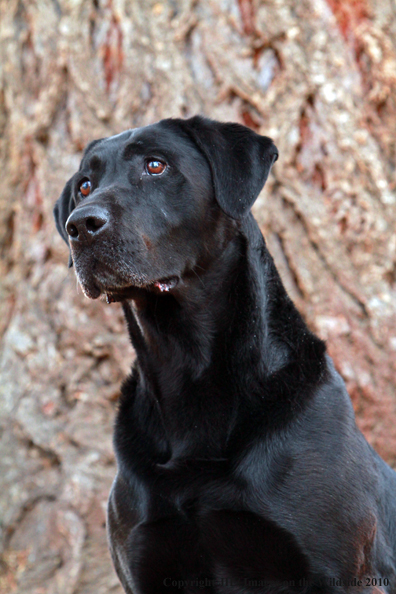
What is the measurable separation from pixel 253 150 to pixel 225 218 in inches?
12.4

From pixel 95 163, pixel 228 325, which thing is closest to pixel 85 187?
pixel 95 163

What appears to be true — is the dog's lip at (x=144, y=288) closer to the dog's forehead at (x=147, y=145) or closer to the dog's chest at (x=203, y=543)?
the dog's forehead at (x=147, y=145)

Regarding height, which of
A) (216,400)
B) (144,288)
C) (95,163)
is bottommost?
(216,400)

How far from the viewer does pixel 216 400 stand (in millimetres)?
2574

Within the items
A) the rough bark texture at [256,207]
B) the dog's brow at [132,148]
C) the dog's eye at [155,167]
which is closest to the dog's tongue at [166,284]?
the dog's eye at [155,167]

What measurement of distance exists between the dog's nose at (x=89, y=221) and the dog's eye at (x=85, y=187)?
0.53 meters

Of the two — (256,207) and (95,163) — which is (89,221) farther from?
(256,207)

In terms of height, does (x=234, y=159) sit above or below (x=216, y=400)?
above

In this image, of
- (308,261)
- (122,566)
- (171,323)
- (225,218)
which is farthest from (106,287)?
(308,261)

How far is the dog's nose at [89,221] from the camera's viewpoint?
241 cm

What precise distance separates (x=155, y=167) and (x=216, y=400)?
39.1 inches

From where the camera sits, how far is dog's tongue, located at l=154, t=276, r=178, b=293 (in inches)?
103

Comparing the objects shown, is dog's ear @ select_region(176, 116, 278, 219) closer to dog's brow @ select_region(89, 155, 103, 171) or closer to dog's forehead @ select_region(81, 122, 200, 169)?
dog's forehead @ select_region(81, 122, 200, 169)

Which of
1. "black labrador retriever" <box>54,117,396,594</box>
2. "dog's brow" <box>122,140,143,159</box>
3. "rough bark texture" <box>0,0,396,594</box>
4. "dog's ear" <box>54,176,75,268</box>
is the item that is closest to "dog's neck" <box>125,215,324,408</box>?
"black labrador retriever" <box>54,117,396,594</box>
